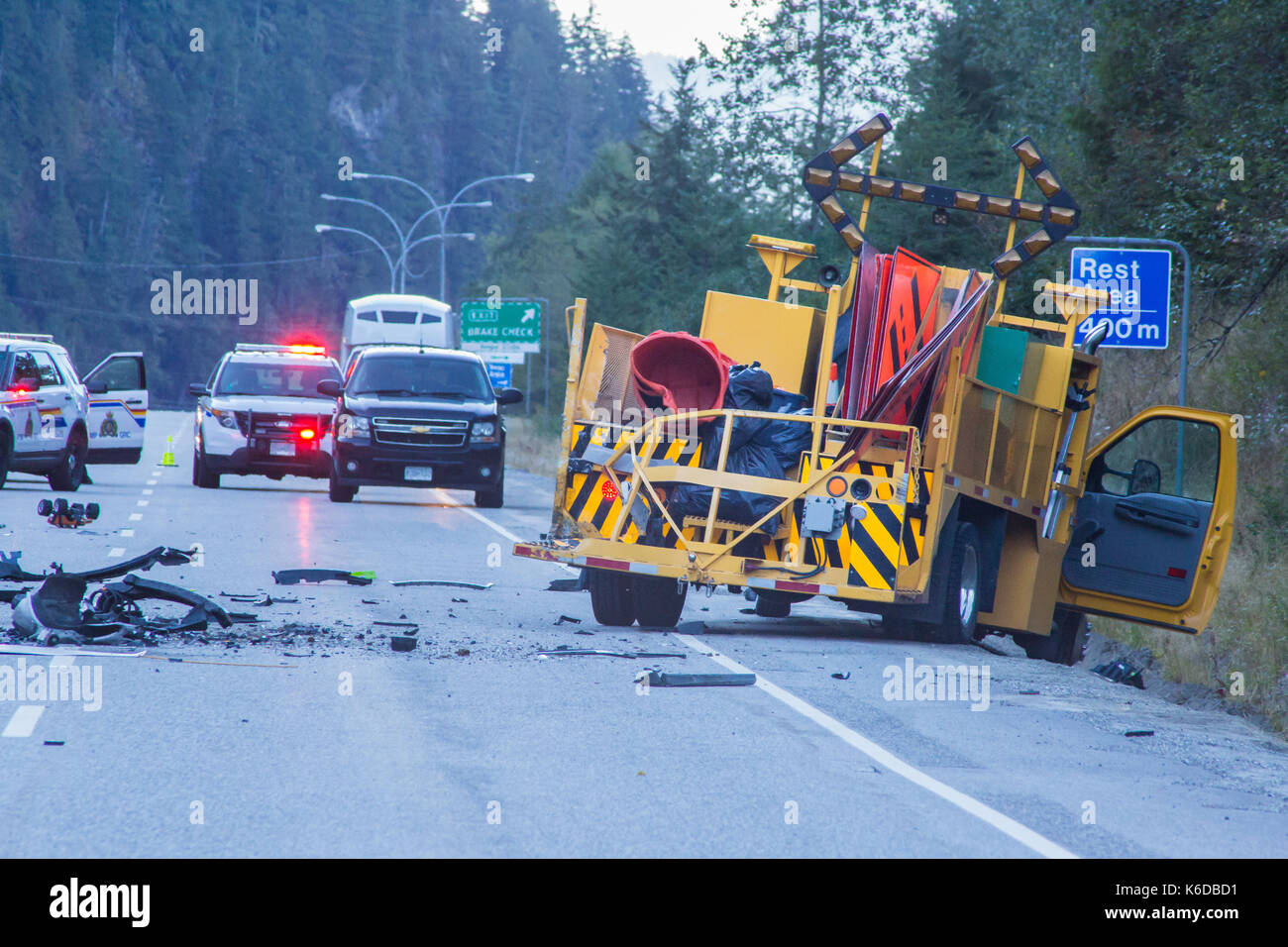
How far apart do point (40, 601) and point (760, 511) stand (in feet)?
14.9

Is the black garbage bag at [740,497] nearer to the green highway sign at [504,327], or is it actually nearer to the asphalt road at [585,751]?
the asphalt road at [585,751]

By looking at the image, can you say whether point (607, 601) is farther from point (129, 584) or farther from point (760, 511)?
point (129, 584)

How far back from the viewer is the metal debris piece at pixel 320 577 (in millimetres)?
13898

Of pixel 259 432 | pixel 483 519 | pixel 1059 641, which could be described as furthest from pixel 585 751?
pixel 259 432

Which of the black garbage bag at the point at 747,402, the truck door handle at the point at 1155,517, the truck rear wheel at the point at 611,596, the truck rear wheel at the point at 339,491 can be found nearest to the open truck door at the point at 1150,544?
the truck door handle at the point at 1155,517

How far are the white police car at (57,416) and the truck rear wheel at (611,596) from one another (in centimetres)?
1232

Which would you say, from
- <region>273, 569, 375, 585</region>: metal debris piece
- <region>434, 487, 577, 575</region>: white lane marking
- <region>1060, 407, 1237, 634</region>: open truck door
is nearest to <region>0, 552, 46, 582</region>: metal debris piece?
<region>273, 569, 375, 585</region>: metal debris piece

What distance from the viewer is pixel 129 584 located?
440 inches

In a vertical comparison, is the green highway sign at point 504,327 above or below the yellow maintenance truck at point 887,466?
below

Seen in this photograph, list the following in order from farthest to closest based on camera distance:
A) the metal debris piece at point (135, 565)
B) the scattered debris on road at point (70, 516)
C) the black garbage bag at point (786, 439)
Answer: the scattered debris on road at point (70, 516) → the black garbage bag at point (786, 439) → the metal debris piece at point (135, 565)

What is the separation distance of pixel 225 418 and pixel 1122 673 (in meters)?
16.0

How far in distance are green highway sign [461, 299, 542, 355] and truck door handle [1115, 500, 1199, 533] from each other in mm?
37122

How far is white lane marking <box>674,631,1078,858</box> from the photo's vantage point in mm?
6344
